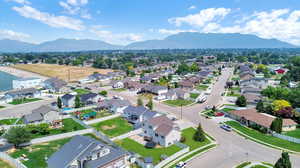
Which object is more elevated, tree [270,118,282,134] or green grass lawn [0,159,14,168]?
tree [270,118,282,134]

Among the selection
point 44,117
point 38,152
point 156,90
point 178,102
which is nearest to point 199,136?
point 178,102

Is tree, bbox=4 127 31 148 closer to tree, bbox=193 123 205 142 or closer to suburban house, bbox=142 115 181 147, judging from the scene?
suburban house, bbox=142 115 181 147

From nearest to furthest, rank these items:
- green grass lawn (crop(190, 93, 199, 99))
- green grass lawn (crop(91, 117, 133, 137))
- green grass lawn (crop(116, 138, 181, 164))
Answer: green grass lawn (crop(116, 138, 181, 164))
green grass lawn (crop(91, 117, 133, 137))
green grass lawn (crop(190, 93, 199, 99))

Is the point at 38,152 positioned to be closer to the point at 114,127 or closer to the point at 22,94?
the point at 114,127

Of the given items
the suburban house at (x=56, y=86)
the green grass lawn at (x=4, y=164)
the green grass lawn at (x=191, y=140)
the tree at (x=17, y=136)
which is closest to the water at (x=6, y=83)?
the suburban house at (x=56, y=86)

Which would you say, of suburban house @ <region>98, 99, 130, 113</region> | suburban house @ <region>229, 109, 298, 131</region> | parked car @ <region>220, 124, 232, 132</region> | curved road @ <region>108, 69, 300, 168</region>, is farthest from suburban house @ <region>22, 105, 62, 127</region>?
suburban house @ <region>229, 109, 298, 131</region>

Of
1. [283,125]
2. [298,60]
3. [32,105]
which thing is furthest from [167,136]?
[298,60]
